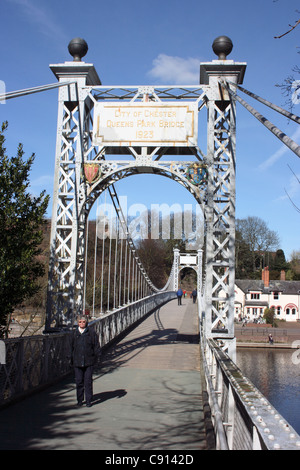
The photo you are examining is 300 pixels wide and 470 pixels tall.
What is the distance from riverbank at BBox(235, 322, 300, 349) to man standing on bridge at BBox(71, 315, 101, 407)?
123ft

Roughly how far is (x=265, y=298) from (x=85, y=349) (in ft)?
180

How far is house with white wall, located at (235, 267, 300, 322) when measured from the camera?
58781 mm

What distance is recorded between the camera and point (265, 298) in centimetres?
5891

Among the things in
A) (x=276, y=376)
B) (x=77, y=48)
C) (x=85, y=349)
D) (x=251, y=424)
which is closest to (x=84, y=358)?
(x=85, y=349)

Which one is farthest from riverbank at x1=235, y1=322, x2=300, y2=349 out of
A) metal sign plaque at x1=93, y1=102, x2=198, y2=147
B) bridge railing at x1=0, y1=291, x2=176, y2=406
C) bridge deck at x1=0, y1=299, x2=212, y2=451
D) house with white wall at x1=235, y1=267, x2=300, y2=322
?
bridge railing at x1=0, y1=291, x2=176, y2=406

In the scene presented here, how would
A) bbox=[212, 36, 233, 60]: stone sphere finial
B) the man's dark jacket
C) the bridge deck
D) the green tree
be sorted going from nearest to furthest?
the bridge deck → the man's dark jacket → the green tree → bbox=[212, 36, 233, 60]: stone sphere finial

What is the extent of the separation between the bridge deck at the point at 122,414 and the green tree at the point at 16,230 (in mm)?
1599

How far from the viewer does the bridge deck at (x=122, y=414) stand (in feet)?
15.6

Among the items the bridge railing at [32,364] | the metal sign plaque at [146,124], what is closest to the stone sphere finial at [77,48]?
the metal sign plaque at [146,124]

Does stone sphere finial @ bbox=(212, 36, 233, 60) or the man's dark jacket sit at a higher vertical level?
stone sphere finial @ bbox=(212, 36, 233, 60)

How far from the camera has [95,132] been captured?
400 inches

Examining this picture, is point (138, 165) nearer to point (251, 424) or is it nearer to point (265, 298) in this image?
point (251, 424)

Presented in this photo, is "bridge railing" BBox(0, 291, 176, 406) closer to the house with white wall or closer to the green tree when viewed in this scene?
the green tree

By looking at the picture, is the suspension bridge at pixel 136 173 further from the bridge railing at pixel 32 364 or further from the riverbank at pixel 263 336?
the riverbank at pixel 263 336
